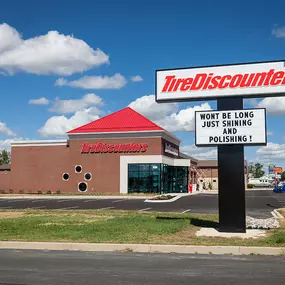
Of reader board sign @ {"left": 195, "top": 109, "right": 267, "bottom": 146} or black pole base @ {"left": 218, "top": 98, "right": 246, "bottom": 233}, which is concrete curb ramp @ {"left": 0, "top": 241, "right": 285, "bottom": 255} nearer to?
black pole base @ {"left": 218, "top": 98, "right": 246, "bottom": 233}

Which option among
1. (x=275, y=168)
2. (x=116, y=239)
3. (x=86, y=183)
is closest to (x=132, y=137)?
(x=86, y=183)

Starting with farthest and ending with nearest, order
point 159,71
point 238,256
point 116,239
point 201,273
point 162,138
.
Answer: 1. point 162,138
2. point 159,71
3. point 116,239
4. point 238,256
5. point 201,273

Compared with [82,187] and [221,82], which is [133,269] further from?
[82,187]

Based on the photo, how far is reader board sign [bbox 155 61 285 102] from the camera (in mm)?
13820

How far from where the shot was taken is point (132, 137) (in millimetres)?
45250

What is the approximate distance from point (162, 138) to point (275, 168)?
144 metres

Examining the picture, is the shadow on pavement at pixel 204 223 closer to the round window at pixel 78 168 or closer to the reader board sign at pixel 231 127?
the reader board sign at pixel 231 127

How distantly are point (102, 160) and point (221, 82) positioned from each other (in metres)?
32.8

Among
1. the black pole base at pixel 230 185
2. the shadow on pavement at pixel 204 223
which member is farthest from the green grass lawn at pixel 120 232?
the black pole base at pixel 230 185

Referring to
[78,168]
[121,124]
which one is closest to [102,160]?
[78,168]

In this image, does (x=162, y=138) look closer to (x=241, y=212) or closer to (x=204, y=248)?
(x=241, y=212)

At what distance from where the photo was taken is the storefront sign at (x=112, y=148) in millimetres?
45000

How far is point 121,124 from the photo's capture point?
153 ft

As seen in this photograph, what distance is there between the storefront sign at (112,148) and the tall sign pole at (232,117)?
1197 inches
